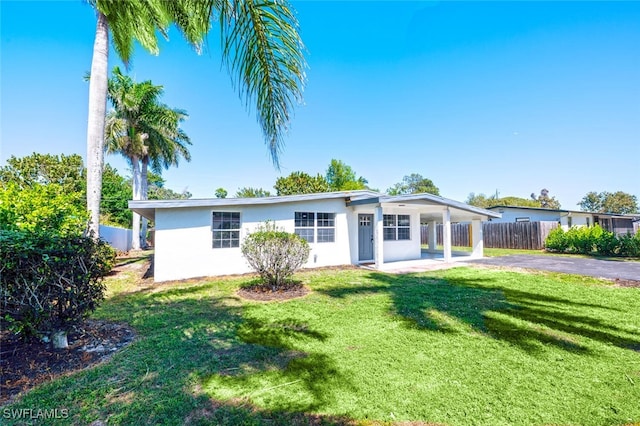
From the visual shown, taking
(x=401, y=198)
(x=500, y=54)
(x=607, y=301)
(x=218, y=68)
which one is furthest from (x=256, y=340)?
(x=500, y=54)

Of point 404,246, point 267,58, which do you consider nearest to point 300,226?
point 404,246

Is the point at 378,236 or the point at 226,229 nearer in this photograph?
the point at 226,229

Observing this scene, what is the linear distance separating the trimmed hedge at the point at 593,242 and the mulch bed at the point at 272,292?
652 inches

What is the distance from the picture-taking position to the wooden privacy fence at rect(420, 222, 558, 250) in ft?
60.4

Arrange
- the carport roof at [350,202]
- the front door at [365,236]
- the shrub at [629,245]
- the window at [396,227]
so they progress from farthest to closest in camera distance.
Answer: the window at [396,227] < the shrub at [629,245] < the front door at [365,236] < the carport roof at [350,202]

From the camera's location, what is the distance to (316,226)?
11242mm

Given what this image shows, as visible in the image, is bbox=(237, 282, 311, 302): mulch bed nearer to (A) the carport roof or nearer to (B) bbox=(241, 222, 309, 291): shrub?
(B) bbox=(241, 222, 309, 291): shrub

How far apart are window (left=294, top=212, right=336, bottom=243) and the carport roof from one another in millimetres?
767

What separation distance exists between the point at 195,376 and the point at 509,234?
74.9 feet

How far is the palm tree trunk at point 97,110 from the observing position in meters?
8.15

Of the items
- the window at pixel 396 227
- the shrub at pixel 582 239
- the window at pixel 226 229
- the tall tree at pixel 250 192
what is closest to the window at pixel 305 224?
the window at pixel 226 229

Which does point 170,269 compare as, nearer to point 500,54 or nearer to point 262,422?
point 262,422

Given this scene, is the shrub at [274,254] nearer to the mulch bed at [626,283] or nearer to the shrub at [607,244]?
the mulch bed at [626,283]

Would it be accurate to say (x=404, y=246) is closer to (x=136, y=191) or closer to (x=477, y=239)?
(x=477, y=239)
